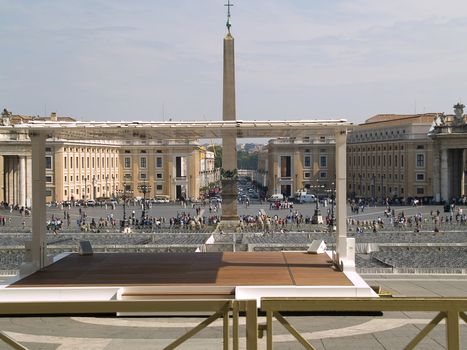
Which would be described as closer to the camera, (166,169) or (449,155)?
(449,155)

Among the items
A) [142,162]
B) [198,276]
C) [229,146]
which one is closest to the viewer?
[198,276]

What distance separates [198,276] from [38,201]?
158 inches

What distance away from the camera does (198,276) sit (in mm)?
13711

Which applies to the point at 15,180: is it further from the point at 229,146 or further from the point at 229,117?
the point at 229,117

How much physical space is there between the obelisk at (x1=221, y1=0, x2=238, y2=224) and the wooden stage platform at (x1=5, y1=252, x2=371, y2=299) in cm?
2069

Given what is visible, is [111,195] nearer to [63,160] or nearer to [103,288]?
[63,160]

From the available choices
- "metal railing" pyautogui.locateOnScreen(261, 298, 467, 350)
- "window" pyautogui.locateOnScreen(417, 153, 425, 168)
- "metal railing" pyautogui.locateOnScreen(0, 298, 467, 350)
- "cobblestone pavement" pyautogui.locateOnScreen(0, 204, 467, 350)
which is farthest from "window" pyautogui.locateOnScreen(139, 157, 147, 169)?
"metal railing" pyautogui.locateOnScreen(261, 298, 467, 350)

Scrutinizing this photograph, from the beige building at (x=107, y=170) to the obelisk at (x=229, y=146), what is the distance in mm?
34671

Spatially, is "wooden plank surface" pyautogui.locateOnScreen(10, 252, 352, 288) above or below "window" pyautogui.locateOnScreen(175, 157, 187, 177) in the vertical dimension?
below

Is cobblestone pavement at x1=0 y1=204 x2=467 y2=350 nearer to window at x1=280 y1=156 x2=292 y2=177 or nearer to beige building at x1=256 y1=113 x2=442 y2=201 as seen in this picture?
beige building at x1=256 y1=113 x2=442 y2=201

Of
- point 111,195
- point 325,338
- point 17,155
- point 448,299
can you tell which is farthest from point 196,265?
point 111,195

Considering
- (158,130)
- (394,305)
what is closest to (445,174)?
(158,130)

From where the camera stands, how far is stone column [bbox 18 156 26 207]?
2758 inches

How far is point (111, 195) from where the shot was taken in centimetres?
8562
